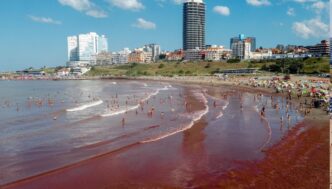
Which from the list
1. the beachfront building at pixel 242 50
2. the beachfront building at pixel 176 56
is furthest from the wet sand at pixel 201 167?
the beachfront building at pixel 176 56

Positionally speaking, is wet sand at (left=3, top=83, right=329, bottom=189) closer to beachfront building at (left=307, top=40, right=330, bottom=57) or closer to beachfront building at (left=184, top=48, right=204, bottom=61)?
beachfront building at (left=307, top=40, right=330, bottom=57)

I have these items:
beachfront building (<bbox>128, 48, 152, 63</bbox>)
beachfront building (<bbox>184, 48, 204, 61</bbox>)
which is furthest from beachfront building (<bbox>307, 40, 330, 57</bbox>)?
beachfront building (<bbox>128, 48, 152, 63</bbox>)

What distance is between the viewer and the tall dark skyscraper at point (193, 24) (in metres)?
173

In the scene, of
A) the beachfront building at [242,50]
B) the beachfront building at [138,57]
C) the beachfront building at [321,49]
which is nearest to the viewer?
the beachfront building at [321,49]

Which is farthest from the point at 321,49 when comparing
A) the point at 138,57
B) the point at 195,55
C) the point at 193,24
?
the point at 138,57

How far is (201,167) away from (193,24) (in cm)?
16142

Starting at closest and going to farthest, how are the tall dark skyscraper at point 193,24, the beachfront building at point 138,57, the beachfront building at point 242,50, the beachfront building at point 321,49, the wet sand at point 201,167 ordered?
the wet sand at point 201,167
the beachfront building at point 321,49
the beachfront building at point 242,50
the tall dark skyscraper at point 193,24
the beachfront building at point 138,57

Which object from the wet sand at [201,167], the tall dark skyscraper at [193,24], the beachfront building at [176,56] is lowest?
the wet sand at [201,167]

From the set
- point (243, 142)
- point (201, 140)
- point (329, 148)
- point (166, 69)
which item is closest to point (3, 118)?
point (201, 140)

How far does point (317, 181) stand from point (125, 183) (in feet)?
24.1

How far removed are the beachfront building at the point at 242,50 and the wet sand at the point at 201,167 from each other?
12892 cm

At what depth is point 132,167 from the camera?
16781mm

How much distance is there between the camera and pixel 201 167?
16.6 metres

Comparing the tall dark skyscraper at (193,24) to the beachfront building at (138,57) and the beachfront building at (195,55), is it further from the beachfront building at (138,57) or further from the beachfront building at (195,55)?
the beachfront building at (138,57)
